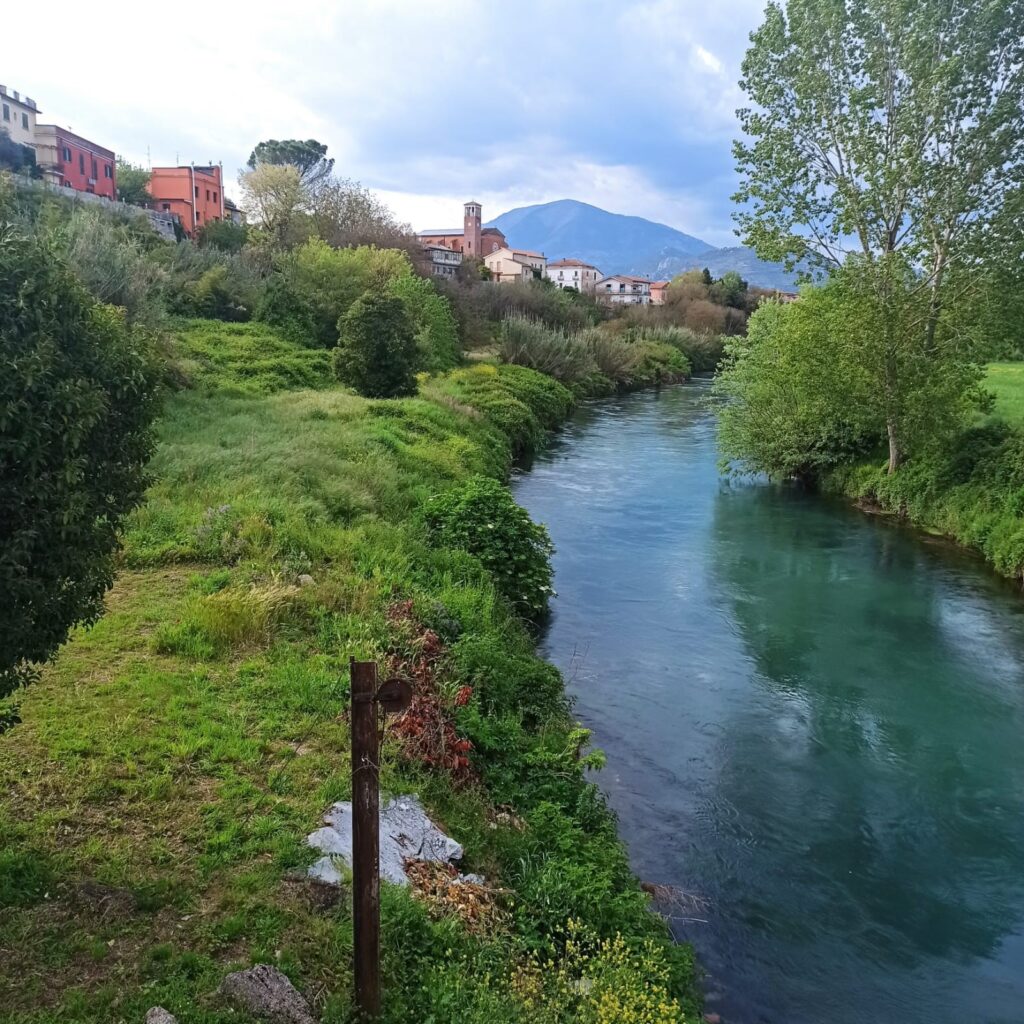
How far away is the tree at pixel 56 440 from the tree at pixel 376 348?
22860 mm

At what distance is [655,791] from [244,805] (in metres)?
5.02

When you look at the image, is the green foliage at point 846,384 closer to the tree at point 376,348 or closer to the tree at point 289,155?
the tree at point 376,348

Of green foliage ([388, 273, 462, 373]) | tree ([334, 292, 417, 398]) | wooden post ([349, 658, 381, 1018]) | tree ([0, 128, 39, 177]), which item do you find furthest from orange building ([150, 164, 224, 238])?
wooden post ([349, 658, 381, 1018])

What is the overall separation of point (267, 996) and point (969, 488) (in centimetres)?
2102

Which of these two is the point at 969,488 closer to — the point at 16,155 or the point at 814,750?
the point at 814,750

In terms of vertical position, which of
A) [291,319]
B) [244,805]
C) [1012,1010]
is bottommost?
[1012,1010]

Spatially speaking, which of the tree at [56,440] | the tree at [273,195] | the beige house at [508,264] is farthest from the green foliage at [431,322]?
the beige house at [508,264]

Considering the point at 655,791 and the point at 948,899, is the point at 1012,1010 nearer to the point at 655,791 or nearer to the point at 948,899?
the point at 948,899

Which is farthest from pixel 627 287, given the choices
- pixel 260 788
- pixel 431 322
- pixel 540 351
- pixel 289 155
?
pixel 260 788

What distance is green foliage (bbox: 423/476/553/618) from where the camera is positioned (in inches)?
573

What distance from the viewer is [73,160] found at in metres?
55.2

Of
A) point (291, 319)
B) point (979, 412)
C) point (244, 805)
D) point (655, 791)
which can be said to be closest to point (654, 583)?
point (655, 791)

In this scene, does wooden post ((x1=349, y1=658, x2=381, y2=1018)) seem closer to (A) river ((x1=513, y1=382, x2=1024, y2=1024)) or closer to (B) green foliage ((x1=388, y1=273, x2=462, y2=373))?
(A) river ((x1=513, y1=382, x2=1024, y2=1024))

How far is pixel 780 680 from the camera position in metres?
13.0
